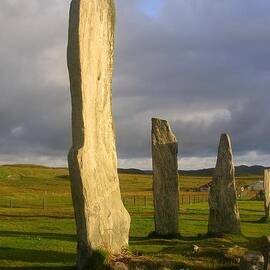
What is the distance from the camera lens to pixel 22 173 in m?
161

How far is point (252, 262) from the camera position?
15.7 metres

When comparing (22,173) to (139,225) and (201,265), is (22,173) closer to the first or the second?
(139,225)

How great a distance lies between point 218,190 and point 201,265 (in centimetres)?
1147

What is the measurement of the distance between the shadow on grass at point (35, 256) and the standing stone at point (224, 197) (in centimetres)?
871

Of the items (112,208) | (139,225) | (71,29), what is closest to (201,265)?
(112,208)

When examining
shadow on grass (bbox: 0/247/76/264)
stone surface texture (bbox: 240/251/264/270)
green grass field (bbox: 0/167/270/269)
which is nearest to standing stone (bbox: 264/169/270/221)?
green grass field (bbox: 0/167/270/269)

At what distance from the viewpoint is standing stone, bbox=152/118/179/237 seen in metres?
27.2

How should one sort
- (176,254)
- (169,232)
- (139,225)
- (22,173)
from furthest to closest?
(22,173) < (139,225) < (169,232) < (176,254)

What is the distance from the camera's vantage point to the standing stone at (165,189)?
89.4ft

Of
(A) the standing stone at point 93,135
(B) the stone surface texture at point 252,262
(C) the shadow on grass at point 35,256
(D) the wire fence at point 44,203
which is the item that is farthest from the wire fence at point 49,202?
(B) the stone surface texture at point 252,262

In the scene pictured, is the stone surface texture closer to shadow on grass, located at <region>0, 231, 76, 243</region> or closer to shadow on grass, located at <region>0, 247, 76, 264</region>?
shadow on grass, located at <region>0, 247, 76, 264</region>

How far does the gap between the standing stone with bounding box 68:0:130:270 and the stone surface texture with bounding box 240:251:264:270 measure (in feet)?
13.2

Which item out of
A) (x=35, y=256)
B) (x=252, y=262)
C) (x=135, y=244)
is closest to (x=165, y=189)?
(x=135, y=244)

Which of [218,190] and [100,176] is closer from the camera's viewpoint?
[100,176]
